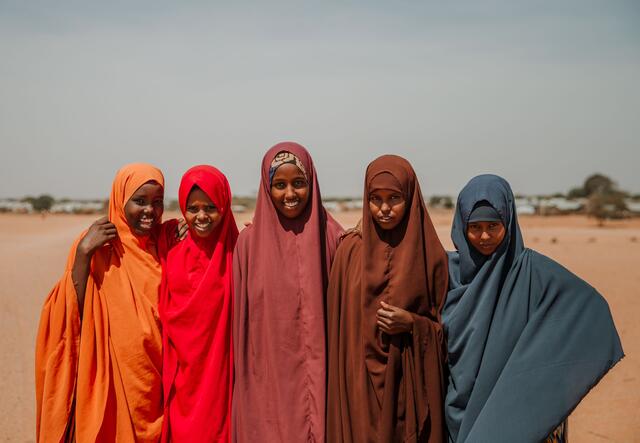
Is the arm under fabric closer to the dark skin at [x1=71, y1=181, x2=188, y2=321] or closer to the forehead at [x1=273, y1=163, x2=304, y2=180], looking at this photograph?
the dark skin at [x1=71, y1=181, x2=188, y2=321]

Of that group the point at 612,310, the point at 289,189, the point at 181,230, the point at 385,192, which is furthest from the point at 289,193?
the point at 612,310

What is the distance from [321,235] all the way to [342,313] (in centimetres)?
45

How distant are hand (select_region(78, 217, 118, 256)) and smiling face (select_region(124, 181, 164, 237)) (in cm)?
11

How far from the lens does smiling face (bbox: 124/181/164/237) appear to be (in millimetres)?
3141

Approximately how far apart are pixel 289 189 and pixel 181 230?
750 mm

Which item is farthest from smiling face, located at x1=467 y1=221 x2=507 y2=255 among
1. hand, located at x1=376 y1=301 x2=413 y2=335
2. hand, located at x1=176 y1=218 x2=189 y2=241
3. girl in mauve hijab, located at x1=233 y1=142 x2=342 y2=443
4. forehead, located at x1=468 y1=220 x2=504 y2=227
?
hand, located at x1=176 y1=218 x2=189 y2=241

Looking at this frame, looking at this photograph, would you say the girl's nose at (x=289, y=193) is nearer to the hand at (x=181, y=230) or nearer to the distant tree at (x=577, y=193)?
the hand at (x=181, y=230)

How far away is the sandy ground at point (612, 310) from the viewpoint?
5.03m

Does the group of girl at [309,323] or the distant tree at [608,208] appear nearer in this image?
the group of girl at [309,323]

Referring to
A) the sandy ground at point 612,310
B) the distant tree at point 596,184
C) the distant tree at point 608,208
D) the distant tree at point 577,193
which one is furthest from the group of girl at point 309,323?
the distant tree at point 577,193

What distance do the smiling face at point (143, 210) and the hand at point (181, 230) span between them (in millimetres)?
147

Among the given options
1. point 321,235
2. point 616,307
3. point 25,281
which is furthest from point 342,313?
point 25,281

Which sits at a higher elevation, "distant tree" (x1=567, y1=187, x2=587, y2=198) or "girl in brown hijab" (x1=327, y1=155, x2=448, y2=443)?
"girl in brown hijab" (x1=327, y1=155, x2=448, y2=443)

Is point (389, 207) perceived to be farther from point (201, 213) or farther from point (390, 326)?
point (201, 213)
